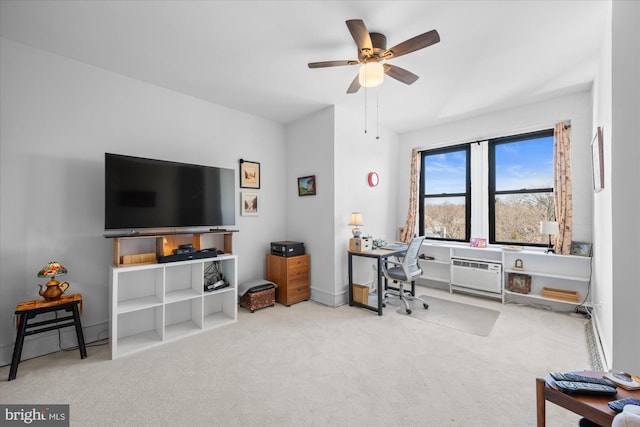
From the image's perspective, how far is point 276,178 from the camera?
4.20 metres

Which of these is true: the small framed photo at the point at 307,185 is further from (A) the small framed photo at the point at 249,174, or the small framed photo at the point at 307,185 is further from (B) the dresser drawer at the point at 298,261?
(B) the dresser drawer at the point at 298,261

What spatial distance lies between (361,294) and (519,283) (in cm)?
228

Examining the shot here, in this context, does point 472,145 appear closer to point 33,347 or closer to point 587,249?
point 587,249

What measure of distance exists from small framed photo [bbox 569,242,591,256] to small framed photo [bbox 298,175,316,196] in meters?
3.45

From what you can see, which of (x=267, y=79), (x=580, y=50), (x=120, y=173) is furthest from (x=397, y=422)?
(x=580, y=50)

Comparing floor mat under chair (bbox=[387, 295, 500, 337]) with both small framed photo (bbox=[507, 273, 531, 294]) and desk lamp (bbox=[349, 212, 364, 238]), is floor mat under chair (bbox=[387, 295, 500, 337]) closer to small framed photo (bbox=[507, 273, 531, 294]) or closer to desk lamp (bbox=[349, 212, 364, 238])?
small framed photo (bbox=[507, 273, 531, 294])

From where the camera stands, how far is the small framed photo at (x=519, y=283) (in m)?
3.64

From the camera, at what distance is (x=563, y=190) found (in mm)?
3381

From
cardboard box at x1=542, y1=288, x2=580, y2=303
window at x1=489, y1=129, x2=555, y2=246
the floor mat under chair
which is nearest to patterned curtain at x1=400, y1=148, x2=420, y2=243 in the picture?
window at x1=489, y1=129, x2=555, y2=246

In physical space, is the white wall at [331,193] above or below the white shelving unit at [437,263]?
above

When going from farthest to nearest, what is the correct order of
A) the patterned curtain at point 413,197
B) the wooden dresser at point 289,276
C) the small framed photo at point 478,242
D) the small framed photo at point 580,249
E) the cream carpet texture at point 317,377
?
1. the patterned curtain at point 413,197
2. the small framed photo at point 478,242
3. the wooden dresser at point 289,276
4. the small framed photo at point 580,249
5. the cream carpet texture at point 317,377

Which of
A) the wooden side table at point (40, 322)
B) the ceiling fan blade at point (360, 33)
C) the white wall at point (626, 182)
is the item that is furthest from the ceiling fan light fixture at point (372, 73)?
the wooden side table at point (40, 322)

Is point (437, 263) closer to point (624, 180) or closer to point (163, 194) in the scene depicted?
point (624, 180)

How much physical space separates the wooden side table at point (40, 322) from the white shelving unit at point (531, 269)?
4.61m
